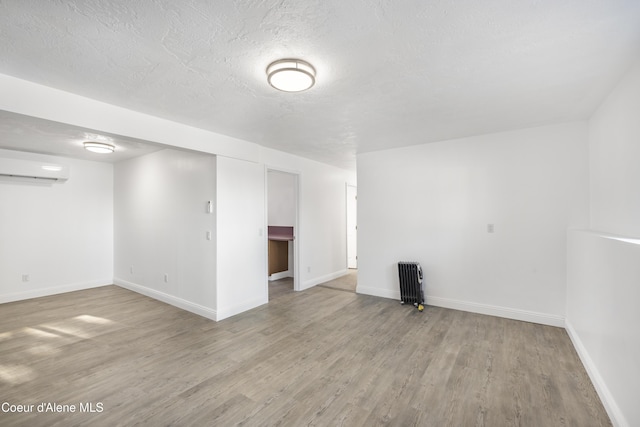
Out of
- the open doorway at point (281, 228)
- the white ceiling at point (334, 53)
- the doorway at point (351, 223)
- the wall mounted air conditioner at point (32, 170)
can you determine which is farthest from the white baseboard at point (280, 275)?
the wall mounted air conditioner at point (32, 170)

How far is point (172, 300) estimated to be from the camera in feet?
14.4

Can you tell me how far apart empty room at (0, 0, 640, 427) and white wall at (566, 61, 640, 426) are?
27mm

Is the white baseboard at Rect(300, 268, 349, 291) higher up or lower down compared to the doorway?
lower down

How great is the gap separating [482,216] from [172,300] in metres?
4.73

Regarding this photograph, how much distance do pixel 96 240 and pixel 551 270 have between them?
24.6 feet

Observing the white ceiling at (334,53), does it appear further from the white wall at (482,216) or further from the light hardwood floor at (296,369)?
the light hardwood floor at (296,369)

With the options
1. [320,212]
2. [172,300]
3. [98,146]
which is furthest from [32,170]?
[320,212]

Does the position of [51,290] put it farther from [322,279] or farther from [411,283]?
[411,283]

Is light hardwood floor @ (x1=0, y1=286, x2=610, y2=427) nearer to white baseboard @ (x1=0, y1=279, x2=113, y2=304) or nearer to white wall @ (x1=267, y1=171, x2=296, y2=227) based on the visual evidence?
white baseboard @ (x1=0, y1=279, x2=113, y2=304)

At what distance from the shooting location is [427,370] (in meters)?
2.52

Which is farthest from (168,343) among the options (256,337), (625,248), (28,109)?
(625,248)

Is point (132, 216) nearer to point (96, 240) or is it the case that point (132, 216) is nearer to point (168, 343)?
point (96, 240)

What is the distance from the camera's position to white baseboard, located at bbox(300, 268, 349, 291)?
17.2 feet

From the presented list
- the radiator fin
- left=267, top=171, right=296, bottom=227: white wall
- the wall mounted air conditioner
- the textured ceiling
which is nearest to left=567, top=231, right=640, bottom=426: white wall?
the radiator fin
